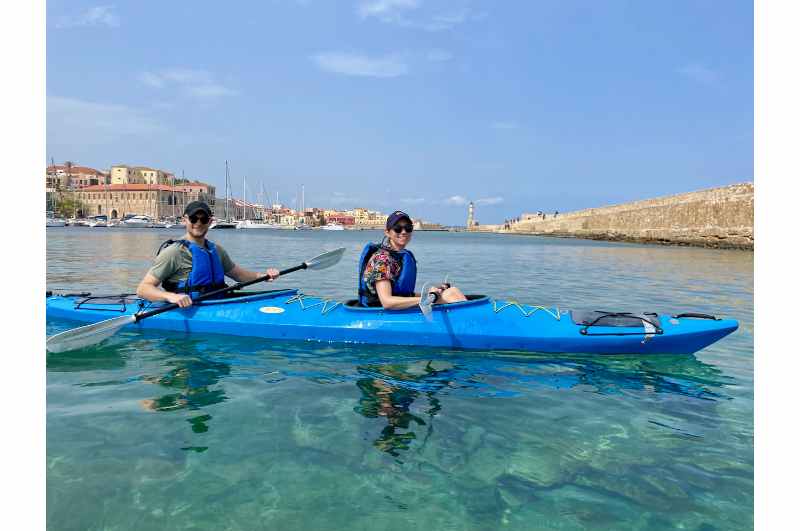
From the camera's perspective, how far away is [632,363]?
574cm

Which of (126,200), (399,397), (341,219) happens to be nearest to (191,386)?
(399,397)

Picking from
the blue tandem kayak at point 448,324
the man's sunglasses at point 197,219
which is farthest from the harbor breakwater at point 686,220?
the man's sunglasses at point 197,219

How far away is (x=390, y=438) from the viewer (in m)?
3.71

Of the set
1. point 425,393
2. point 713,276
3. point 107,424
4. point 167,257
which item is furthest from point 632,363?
point 713,276

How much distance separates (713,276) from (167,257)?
1640 cm

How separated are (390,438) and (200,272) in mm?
3999

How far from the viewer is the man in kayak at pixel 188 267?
244 inches

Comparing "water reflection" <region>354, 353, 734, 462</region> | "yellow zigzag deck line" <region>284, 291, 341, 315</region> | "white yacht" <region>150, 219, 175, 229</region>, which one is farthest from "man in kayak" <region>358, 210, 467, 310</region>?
"white yacht" <region>150, 219, 175, 229</region>

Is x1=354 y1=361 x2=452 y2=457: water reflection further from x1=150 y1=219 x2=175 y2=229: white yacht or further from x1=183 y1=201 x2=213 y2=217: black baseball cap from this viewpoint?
x1=150 y1=219 x2=175 y2=229: white yacht

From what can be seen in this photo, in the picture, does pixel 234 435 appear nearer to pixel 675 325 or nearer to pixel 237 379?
pixel 237 379

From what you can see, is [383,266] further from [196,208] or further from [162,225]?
A: [162,225]

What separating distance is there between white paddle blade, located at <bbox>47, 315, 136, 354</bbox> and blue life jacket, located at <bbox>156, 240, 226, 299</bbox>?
0.71 m

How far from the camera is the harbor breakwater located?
32719 millimetres

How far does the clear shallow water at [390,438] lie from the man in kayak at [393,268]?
0.66 meters
